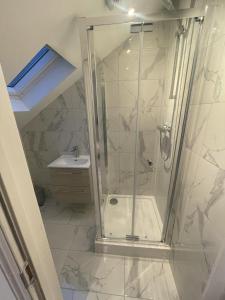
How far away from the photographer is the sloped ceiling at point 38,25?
0.82 m

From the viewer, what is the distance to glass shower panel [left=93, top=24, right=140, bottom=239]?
1.74 m

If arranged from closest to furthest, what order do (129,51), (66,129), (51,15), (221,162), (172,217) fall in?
1. (221,162)
2. (51,15)
3. (172,217)
4. (129,51)
5. (66,129)

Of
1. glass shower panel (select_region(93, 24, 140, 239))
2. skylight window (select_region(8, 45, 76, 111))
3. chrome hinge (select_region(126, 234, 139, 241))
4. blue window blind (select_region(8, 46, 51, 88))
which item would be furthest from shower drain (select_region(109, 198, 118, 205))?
blue window blind (select_region(8, 46, 51, 88))

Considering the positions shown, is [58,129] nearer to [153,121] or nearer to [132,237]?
[153,121]

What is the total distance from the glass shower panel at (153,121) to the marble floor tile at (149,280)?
22cm

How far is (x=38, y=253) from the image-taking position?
55 cm

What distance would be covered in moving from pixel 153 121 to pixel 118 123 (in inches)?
17.6

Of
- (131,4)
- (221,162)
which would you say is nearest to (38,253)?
(221,162)

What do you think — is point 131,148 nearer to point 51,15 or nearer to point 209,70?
point 209,70

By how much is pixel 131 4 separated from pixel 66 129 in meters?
1.46

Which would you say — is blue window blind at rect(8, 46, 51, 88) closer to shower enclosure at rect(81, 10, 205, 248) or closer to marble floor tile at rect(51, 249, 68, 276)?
shower enclosure at rect(81, 10, 205, 248)

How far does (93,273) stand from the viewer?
57.9 inches

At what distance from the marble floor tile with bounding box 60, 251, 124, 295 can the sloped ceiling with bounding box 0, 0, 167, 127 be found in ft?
5.80

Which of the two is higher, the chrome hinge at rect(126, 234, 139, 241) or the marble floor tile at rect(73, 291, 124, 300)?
the chrome hinge at rect(126, 234, 139, 241)
